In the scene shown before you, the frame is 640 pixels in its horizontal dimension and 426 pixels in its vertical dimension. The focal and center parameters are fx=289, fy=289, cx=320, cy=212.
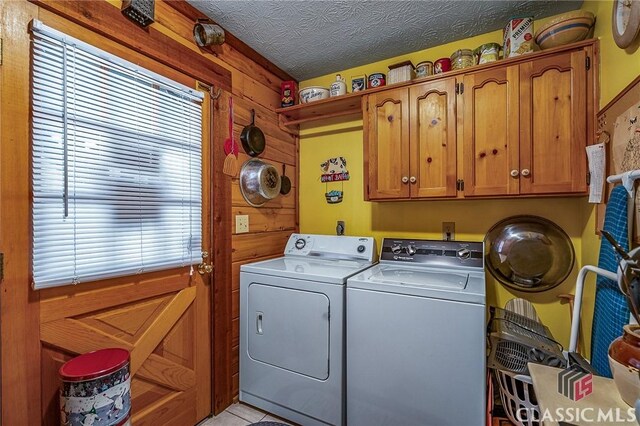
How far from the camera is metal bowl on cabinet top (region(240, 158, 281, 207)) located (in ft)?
6.88

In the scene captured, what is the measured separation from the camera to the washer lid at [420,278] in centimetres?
149

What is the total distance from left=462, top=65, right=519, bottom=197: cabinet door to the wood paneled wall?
145 centimetres

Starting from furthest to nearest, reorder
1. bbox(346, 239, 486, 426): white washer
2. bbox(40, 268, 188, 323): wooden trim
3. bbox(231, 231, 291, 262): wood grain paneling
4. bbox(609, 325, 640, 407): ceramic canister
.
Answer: bbox(231, 231, 291, 262): wood grain paneling
bbox(346, 239, 486, 426): white washer
bbox(40, 268, 188, 323): wooden trim
bbox(609, 325, 640, 407): ceramic canister

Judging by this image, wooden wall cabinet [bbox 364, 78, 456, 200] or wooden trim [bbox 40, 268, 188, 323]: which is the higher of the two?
wooden wall cabinet [bbox 364, 78, 456, 200]

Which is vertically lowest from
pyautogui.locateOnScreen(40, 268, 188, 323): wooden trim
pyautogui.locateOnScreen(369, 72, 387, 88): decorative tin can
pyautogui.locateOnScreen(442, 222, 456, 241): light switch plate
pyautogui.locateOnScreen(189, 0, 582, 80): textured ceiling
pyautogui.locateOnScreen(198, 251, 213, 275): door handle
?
pyautogui.locateOnScreen(40, 268, 188, 323): wooden trim

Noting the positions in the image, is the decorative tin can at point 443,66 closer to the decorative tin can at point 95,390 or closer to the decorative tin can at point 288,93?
the decorative tin can at point 288,93

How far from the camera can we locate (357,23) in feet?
6.08

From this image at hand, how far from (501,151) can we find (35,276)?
2.28 meters

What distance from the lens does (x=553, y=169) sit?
155cm

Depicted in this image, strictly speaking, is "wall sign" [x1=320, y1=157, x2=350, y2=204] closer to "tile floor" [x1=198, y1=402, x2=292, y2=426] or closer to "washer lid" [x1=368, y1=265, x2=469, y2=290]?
"washer lid" [x1=368, y1=265, x2=469, y2=290]

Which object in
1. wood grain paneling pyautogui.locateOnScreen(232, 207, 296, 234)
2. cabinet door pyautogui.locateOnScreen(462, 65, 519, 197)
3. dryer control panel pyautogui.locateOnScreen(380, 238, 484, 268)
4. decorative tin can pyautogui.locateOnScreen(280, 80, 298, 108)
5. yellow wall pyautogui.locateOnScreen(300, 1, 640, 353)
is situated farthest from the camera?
decorative tin can pyautogui.locateOnScreen(280, 80, 298, 108)

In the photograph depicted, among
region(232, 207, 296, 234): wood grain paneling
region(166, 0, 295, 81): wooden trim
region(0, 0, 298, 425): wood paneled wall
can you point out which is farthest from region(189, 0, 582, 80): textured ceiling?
region(232, 207, 296, 234): wood grain paneling

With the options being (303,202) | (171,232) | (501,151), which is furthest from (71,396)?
(501,151)

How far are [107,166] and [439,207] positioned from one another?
2.02m
